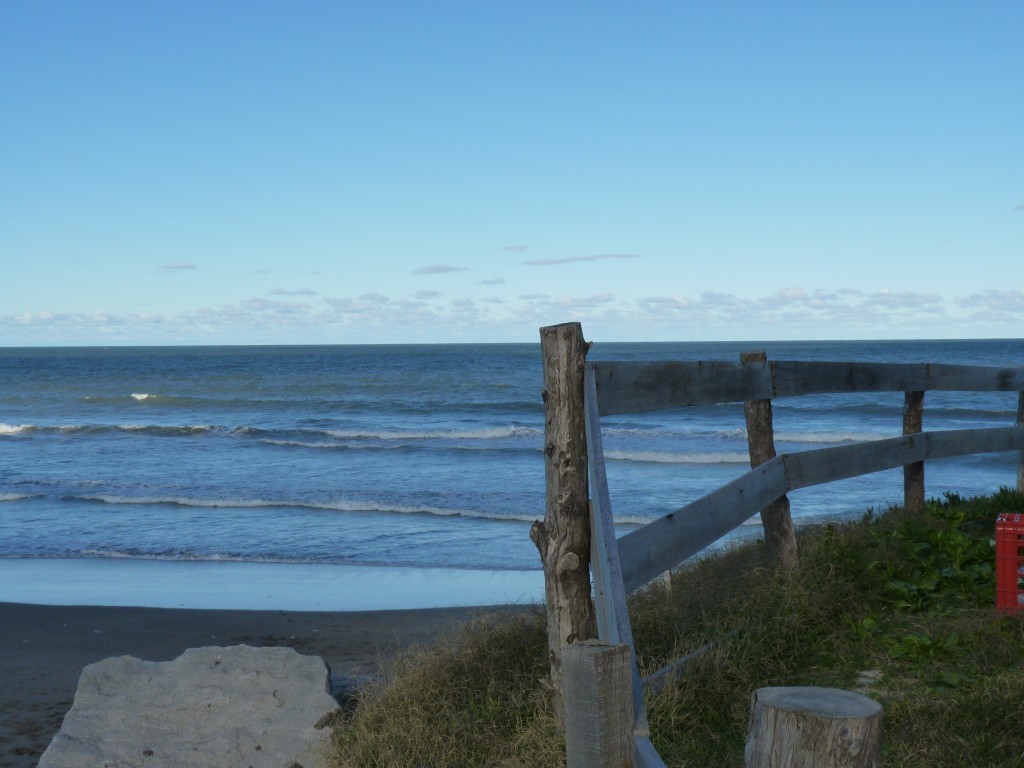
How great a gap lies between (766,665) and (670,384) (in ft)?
4.54

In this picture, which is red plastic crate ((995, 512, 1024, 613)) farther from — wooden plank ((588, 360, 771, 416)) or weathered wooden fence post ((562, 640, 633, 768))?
weathered wooden fence post ((562, 640, 633, 768))

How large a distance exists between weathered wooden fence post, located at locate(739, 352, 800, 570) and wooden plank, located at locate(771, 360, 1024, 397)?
167 millimetres

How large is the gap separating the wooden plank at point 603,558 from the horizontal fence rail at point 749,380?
0.18m

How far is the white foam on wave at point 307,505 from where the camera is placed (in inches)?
552

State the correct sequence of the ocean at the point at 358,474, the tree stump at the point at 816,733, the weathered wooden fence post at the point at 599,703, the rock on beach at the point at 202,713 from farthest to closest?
the ocean at the point at 358,474 → the rock on beach at the point at 202,713 → the weathered wooden fence post at the point at 599,703 → the tree stump at the point at 816,733

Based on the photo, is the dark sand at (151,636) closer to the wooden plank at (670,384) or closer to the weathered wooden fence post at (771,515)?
the weathered wooden fence post at (771,515)

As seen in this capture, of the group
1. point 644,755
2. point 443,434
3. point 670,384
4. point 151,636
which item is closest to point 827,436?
point 443,434

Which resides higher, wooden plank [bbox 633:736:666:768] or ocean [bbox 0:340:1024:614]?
wooden plank [bbox 633:736:666:768]

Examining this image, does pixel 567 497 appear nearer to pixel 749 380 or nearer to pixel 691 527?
pixel 691 527

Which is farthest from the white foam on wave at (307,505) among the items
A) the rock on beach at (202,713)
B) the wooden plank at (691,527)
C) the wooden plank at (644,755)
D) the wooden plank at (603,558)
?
the wooden plank at (644,755)

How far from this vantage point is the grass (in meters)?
3.91

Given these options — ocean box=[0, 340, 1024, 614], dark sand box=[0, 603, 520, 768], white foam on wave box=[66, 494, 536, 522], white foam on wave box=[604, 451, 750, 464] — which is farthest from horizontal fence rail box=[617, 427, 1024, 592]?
white foam on wave box=[604, 451, 750, 464]

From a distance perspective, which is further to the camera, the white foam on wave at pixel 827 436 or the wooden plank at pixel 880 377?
the white foam on wave at pixel 827 436

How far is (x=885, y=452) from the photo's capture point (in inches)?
266
